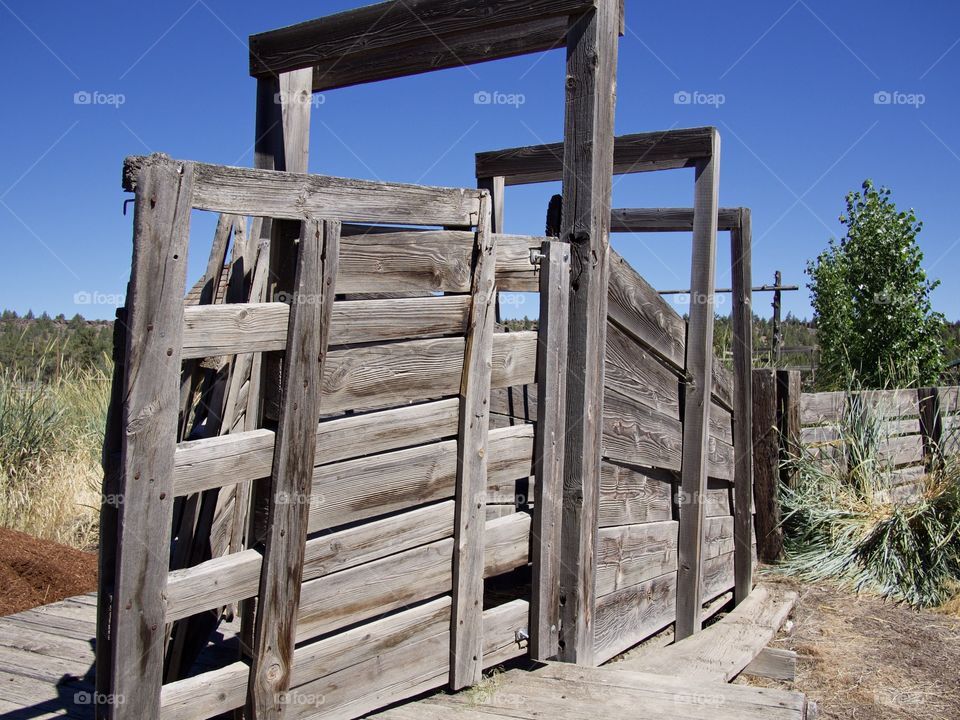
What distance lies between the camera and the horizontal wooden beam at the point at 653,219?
5.34 m

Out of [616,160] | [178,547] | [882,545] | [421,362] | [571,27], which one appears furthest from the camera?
[882,545]

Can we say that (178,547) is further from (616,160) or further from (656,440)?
(616,160)

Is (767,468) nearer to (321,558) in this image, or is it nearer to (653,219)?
(653,219)

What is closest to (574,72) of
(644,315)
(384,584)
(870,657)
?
(644,315)

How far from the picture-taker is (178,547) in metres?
Result: 3.12

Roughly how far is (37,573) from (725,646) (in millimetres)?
4196

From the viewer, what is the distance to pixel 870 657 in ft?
16.7

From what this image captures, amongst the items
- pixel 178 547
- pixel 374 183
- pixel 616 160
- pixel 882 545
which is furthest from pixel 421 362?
pixel 882 545

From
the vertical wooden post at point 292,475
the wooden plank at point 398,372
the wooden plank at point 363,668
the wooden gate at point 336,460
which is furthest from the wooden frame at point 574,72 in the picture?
the vertical wooden post at point 292,475

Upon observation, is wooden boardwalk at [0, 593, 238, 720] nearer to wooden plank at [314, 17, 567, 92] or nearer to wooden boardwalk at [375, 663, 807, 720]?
wooden boardwalk at [375, 663, 807, 720]

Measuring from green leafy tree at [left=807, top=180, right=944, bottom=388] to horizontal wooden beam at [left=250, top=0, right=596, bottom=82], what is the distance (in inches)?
429

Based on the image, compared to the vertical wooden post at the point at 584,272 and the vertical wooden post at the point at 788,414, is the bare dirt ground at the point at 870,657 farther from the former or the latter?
the vertical wooden post at the point at 584,272

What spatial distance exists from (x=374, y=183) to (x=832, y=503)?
5688 millimetres

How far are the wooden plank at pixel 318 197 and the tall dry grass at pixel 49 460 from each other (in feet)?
15.8
